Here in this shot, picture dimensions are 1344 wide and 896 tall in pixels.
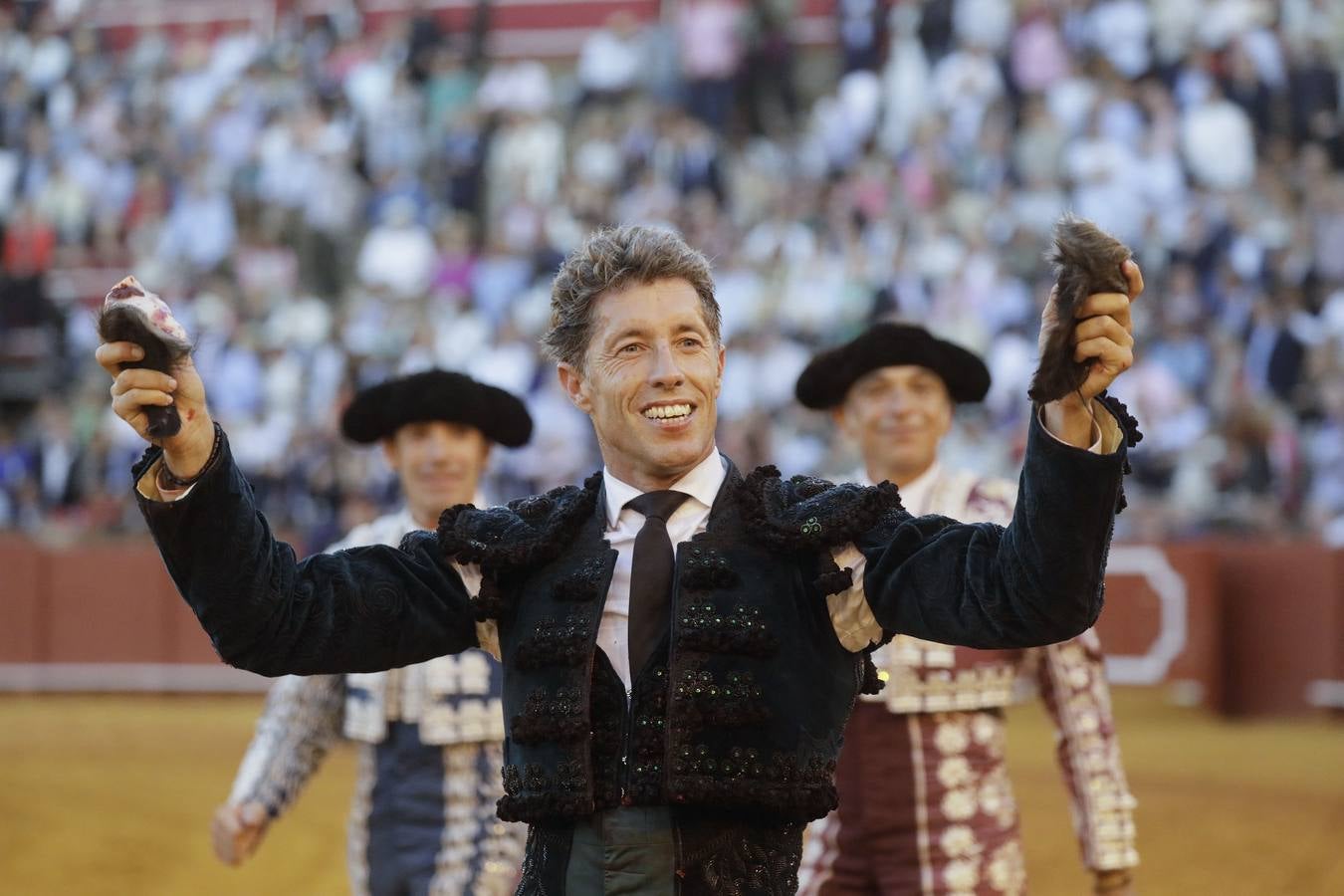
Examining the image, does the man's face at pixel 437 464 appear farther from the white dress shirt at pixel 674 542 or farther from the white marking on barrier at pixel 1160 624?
the white marking on barrier at pixel 1160 624

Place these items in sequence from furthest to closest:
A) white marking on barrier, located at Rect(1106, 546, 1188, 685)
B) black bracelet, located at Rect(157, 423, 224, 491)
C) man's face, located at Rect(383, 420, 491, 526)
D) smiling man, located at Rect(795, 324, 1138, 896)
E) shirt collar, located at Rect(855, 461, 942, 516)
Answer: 1. white marking on barrier, located at Rect(1106, 546, 1188, 685)
2. man's face, located at Rect(383, 420, 491, 526)
3. shirt collar, located at Rect(855, 461, 942, 516)
4. smiling man, located at Rect(795, 324, 1138, 896)
5. black bracelet, located at Rect(157, 423, 224, 491)

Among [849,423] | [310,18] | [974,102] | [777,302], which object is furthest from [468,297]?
[849,423]

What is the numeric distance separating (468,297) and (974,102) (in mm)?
3851

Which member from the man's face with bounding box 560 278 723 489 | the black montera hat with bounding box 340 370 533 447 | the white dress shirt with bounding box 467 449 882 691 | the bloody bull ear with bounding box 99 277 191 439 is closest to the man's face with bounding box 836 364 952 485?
the black montera hat with bounding box 340 370 533 447

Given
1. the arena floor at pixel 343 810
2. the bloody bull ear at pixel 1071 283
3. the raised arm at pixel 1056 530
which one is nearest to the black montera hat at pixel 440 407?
the raised arm at pixel 1056 530

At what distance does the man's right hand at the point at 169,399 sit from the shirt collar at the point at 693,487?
613 millimetres

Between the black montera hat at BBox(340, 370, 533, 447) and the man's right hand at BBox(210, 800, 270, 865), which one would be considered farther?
the black montera hat at BBox(340, 370, 533, 447)

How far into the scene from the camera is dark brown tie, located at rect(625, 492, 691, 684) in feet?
8.29

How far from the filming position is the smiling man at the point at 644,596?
2.32 m

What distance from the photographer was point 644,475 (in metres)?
2.66

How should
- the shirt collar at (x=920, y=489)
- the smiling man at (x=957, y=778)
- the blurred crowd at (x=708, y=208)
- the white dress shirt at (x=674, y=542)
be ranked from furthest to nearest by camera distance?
the blurred crowd at (x=708, y=208) → the shirt collar at (x=920, y=489) → the smiling man at (x=957, y=778) → the white dress shirt at (x=674, y=542)

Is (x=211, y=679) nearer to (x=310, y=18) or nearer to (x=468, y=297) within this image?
(x=468, y=297)

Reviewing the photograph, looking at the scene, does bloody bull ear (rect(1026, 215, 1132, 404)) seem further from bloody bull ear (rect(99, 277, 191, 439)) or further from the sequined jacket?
bloody bull ear (rect(99, 277, 191, 439))

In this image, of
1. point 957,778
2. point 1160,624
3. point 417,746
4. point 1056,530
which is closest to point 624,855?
point 1056,530
